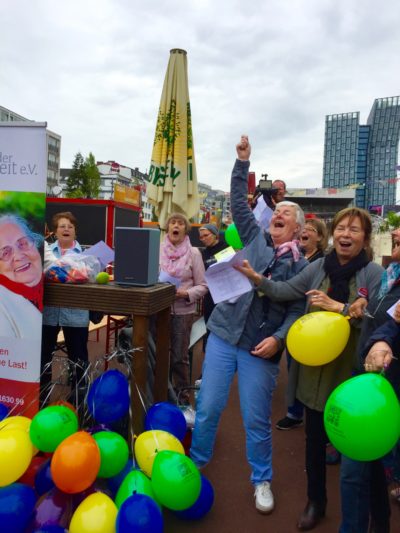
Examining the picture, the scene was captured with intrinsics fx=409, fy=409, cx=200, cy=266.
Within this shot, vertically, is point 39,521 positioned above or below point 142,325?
below

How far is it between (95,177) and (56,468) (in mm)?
47044

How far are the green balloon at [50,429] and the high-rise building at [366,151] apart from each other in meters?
115

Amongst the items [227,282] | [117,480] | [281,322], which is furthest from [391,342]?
[117,480]

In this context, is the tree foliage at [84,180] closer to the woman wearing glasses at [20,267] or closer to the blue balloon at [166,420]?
the woman wearing glasses at [20,267]

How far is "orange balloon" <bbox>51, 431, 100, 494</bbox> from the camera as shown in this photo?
1.74 meters

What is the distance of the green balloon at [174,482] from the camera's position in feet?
5.93

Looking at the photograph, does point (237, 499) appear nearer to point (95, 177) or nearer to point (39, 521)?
point (39, 521)

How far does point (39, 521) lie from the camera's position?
176cm

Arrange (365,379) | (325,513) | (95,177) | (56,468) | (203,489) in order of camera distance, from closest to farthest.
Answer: (365,379), (56,468), (203,489), (325,513), (95,177)

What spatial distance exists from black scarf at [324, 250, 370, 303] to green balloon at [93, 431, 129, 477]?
4.11 feet

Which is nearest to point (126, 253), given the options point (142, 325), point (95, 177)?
point (142, 325)

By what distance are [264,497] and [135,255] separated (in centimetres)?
151

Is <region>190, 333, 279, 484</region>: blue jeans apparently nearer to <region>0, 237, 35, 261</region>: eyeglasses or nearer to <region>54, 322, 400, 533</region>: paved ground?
<region>54, 322, 400, 533</region>: paved ground

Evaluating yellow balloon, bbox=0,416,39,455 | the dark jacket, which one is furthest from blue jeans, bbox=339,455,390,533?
yellow balloon, bbox=0,416,39,455
